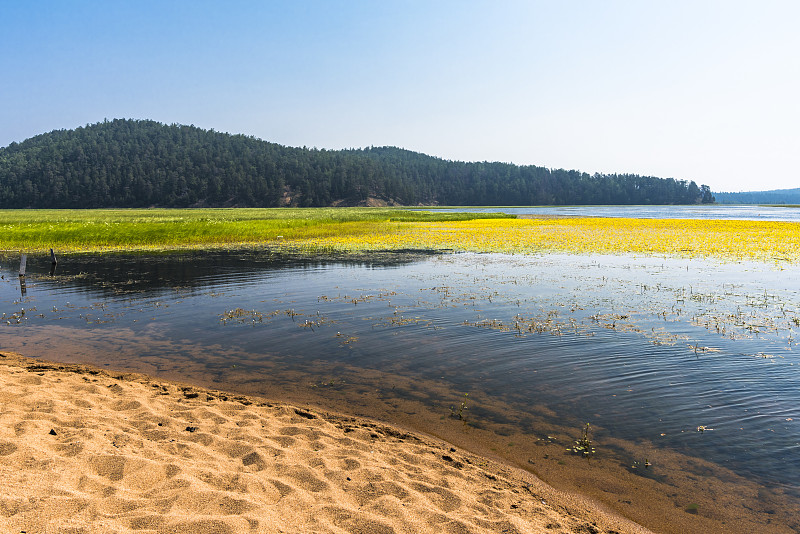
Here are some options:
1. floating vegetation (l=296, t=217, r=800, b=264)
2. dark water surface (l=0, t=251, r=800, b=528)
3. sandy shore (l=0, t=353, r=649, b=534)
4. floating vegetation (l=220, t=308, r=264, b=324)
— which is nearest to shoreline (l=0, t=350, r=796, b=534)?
sandy shore (l=0, t=353, r=649, b=534)

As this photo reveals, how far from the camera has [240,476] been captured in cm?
548

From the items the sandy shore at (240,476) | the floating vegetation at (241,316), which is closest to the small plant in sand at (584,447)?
the sandy shore at (240,476)

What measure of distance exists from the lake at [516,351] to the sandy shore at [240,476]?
0.93 metres

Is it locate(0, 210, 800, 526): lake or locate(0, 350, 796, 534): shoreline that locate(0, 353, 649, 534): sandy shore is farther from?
locate(0, 210, 800, 526): lake

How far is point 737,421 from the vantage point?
7887 mm

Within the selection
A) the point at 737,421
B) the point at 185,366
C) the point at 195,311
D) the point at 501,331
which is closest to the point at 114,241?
the point at 195,311

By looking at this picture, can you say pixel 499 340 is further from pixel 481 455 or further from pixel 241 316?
pixel 241 316

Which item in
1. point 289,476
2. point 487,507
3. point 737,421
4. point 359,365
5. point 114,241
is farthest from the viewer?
point 114,241

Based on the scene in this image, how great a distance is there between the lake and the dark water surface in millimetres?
58

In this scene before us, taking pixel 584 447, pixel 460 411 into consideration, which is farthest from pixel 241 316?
pixel 584 447

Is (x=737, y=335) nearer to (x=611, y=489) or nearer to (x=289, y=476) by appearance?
(x=611, y=489)

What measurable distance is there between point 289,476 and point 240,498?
31.8 inches

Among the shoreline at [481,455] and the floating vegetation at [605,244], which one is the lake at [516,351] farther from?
the floating vegetation at [605,244]

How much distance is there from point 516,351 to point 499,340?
923 mm
